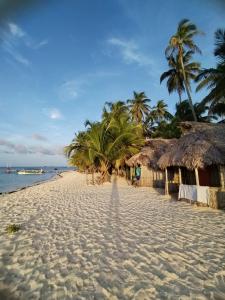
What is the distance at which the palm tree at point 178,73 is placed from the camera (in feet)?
66.4

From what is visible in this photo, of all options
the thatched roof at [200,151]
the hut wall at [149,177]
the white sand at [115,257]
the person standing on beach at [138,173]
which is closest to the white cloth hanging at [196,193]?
the thatched roof at [200,151]

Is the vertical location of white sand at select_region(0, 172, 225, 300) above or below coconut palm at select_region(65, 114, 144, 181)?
below

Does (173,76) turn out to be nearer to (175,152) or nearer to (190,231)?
(175,152)

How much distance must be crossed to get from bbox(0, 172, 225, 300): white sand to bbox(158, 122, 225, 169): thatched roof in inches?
76.0

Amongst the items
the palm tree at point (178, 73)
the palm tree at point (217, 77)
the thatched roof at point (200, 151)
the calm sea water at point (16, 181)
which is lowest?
the calm sea water at point (16, 181)

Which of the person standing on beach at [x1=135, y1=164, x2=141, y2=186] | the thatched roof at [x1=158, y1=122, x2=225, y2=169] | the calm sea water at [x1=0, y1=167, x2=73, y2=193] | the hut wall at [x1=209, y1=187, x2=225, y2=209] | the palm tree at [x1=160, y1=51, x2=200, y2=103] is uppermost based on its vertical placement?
the palm tree at [x1=160, y1=51, x2=200, y2=103]

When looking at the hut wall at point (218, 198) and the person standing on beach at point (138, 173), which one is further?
the person standing on beach at point (138, 173)

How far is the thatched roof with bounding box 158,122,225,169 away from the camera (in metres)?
6.86

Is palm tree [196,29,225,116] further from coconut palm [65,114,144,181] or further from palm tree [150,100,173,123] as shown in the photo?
palm tree [150,100,173,123]

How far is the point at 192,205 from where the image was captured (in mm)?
7105

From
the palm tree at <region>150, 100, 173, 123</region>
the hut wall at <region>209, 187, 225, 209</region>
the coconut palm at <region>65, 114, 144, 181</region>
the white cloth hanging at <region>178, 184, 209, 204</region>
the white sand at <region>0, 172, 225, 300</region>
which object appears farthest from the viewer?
the palm tree at <region>150, 100, 173, 123</region>

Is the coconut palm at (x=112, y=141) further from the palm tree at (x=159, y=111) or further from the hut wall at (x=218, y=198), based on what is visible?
the palm tree at (x=159, y=111)

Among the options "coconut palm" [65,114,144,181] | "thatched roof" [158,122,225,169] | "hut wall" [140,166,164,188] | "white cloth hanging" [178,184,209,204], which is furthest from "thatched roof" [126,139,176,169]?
"white cloth hanging" [178,184,209,204]

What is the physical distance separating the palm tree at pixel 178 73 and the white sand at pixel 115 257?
18114 mm
